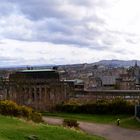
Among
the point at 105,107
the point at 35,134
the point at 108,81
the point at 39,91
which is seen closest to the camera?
the point at 35,134

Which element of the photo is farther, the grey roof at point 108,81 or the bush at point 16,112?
the grey roof at point 108,81

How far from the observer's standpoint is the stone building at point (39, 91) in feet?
233

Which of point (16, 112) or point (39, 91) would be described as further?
point (39, 91)

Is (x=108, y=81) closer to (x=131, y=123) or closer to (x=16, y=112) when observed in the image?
(x=131, y=123)

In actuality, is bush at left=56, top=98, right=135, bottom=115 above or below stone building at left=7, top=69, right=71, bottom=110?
below

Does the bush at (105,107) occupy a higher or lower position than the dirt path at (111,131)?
higher

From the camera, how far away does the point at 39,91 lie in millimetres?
72062

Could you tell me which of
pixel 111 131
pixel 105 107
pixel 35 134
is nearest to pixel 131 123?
pixel 111 131

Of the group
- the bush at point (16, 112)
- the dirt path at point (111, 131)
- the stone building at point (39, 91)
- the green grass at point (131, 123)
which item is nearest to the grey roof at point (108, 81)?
the stone building at point (39, 91)

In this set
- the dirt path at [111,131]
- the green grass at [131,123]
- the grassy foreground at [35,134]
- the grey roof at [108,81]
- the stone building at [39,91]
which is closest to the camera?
the grassy foreground at [35,134]

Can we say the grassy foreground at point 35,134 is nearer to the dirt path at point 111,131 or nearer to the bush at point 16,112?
the dirt path at point 111,131

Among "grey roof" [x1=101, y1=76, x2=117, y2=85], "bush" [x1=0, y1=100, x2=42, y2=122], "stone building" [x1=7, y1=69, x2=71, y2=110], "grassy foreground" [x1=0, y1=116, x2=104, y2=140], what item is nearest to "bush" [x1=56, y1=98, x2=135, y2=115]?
"stone building" [x1=7, y1=69, x2=71, y2=110]

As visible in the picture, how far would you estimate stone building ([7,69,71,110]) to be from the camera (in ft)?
233

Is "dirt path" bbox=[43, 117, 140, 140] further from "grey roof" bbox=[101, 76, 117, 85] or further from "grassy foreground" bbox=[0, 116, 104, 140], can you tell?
"grey roof" bbox=[101, 76, 117, 85]
